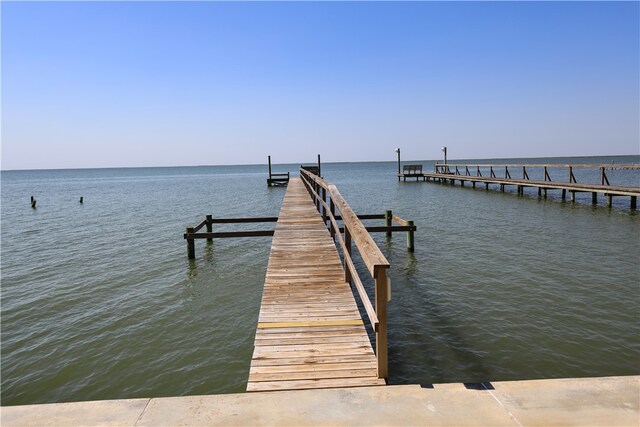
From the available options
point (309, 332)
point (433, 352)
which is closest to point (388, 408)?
point (309, 332)

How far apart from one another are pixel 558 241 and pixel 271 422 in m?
14.1

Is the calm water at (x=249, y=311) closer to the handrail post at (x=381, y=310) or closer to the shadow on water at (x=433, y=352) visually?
the shadow on water at (x=433, y=352)

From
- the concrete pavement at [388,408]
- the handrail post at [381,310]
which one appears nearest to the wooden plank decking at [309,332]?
the handrail post at [381,310]

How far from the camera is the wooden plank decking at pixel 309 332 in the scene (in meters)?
3.85

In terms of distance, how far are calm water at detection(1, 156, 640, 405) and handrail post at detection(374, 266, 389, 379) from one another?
2002 mm

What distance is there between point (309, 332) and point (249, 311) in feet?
12.0

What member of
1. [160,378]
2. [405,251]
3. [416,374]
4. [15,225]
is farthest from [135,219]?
[416,374]

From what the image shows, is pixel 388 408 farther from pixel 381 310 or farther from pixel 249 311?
pixel 249 311

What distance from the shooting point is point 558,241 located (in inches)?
544

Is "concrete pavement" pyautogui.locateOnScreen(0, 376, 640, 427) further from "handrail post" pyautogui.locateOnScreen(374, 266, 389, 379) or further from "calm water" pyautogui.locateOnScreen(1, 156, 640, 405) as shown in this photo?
"calm water" pyautogui.locateOnScreen(1, 156, 640, 405)

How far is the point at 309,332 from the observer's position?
4.85 metres

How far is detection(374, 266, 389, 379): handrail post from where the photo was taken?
363 cm

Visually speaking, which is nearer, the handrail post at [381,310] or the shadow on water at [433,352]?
the handrail post at [381,310]

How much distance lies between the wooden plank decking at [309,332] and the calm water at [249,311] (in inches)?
46.4
